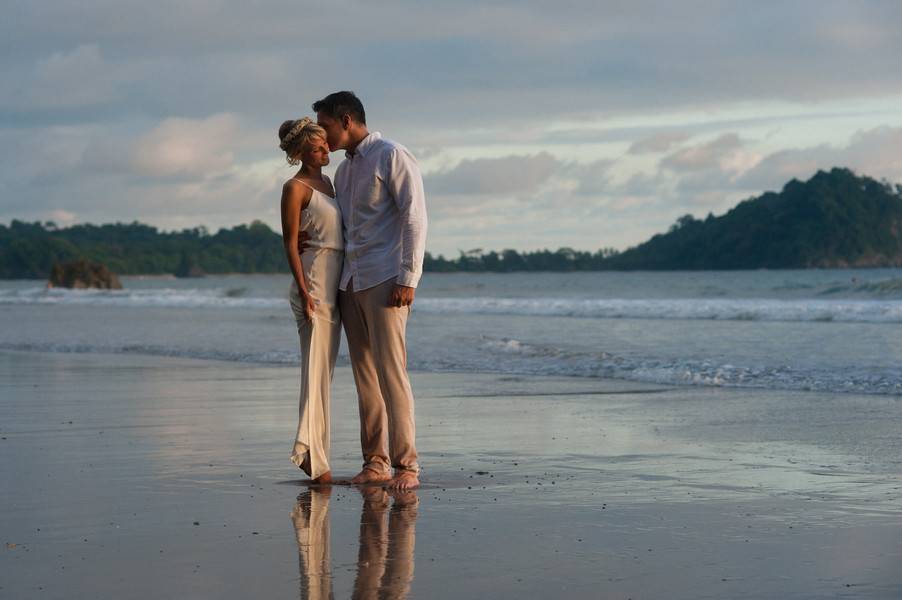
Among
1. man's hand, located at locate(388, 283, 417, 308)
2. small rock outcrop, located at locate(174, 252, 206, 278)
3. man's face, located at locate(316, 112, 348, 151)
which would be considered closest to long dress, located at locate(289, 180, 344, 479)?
man's face, located at locate(316, 112, 348, 151)

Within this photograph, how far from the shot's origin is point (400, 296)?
5.52 meters

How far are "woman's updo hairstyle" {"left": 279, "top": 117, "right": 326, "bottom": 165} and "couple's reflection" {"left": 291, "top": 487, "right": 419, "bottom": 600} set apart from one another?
1665 mm

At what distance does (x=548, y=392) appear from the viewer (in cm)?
1039

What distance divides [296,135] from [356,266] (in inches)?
28.1

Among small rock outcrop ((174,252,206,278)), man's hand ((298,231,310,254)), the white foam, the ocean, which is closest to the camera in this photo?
man's hand ((298,231,310,254))

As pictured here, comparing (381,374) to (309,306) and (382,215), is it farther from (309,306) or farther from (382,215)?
(382,215)

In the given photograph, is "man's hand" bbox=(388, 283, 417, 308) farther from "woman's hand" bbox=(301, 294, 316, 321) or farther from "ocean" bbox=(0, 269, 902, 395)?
"ocean" bbox=(0, 269, 902, 395)

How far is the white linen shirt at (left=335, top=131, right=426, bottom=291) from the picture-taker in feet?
Result: 18.0

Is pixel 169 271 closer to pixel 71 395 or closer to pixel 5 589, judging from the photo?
pixel 71 395

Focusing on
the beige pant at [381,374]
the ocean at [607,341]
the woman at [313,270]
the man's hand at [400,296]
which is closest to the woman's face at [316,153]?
the woman at [313,270]

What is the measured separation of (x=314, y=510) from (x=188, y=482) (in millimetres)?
960

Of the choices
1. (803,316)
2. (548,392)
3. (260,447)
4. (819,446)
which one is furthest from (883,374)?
(803,316)

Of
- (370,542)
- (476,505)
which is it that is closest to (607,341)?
(476,505)

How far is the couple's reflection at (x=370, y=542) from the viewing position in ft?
12.0
